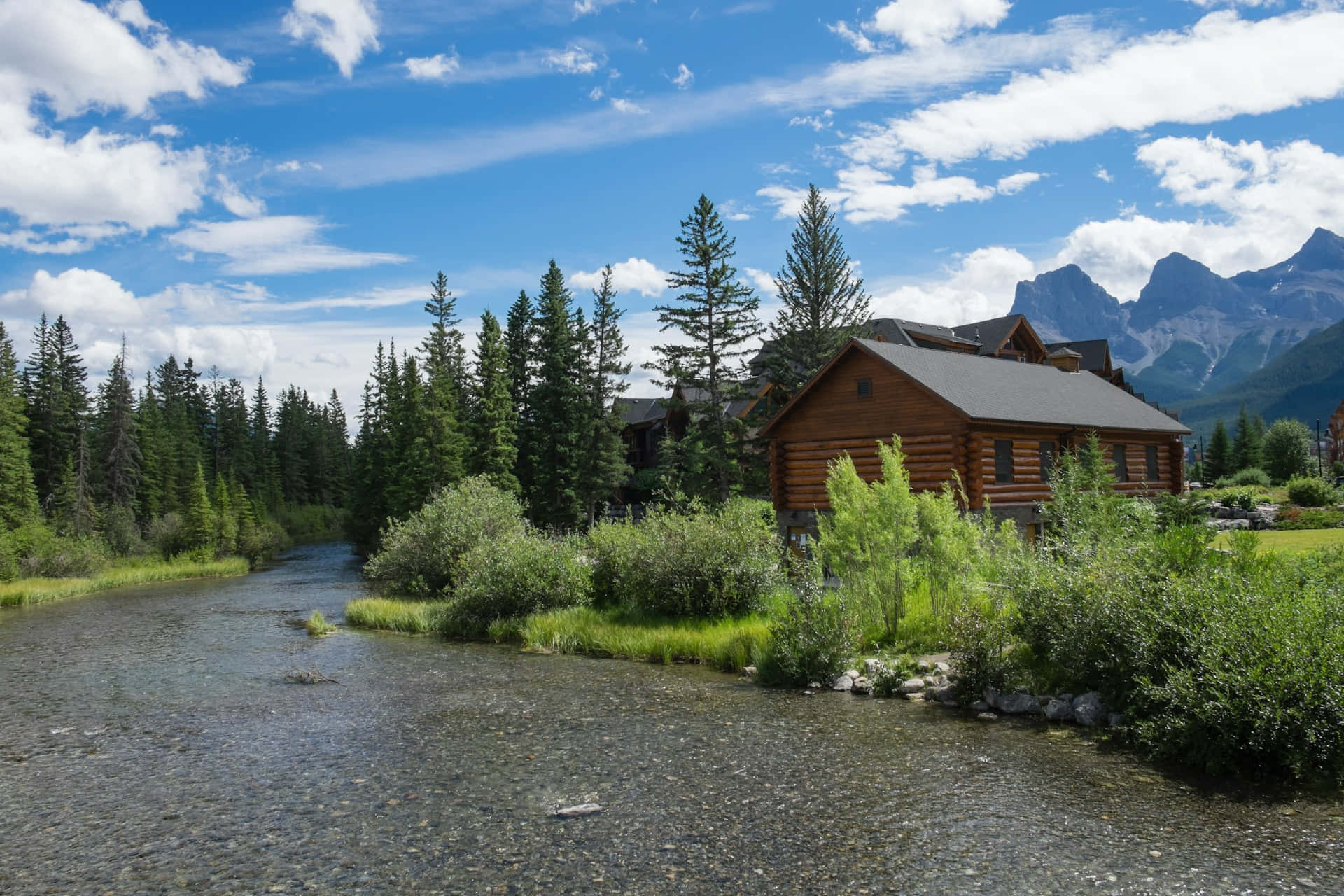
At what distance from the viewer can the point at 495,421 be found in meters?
48.8

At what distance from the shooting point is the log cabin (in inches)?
→ 1042

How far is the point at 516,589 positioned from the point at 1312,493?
1355 inches

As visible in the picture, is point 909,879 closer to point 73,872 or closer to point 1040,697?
point 1040,697

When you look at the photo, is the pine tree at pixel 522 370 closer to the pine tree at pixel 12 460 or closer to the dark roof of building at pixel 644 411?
the dark roof of building at pixel 644 411

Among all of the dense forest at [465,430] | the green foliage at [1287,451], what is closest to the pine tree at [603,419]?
the dense forest at [465,430]

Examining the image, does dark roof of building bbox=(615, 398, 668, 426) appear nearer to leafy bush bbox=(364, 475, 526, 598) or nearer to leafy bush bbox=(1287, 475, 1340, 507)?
leafy bush bbox=(364, 475, 526, 598)

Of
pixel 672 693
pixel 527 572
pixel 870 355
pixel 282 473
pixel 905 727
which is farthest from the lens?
pixel 282 473

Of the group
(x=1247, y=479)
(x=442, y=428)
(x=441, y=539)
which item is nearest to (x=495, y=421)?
(x=442, y=428)

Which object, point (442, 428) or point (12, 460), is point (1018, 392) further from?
point (12, 460)

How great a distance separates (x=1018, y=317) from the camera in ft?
166

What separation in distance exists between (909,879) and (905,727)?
202 inches

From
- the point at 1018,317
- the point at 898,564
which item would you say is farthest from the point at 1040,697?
the point at 1018,317

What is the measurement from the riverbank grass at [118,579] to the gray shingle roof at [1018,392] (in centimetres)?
3594

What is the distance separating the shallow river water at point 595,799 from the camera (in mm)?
8320
